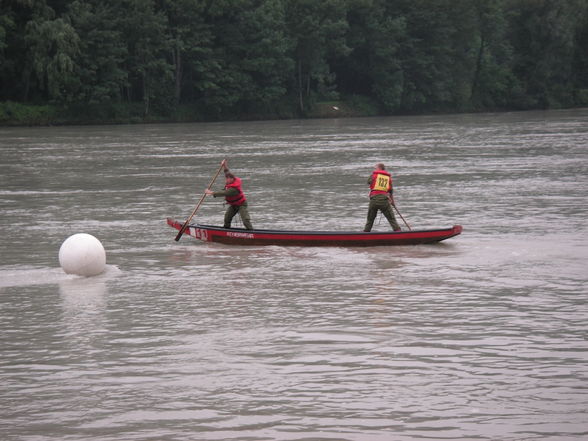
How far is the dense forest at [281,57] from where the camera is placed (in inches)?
3312

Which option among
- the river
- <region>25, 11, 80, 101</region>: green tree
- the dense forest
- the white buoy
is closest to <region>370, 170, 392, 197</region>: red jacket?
the river

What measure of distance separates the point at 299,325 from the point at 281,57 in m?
88.5

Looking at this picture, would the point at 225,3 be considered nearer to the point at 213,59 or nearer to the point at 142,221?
the point at 213,59

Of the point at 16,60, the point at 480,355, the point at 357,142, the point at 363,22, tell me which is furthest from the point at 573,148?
the point at 363,22

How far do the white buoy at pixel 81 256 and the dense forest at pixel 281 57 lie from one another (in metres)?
Result: 64.0

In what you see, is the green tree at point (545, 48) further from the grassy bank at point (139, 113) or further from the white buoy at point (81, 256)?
the white buoy at point (81, 256)

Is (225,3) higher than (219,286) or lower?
higher

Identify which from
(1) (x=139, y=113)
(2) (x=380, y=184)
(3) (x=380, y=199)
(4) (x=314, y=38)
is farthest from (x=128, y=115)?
(3) (x=380, y=199)

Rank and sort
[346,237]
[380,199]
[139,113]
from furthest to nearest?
[139,113], [380,199], [346,237]

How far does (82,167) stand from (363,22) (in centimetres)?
7606

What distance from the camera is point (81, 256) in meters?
17.1

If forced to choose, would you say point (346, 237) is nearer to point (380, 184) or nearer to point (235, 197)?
point (380, 184)

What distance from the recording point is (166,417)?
997 centimetres

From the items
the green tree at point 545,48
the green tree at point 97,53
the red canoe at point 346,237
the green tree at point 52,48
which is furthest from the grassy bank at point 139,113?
the red canoe at point 346,237
